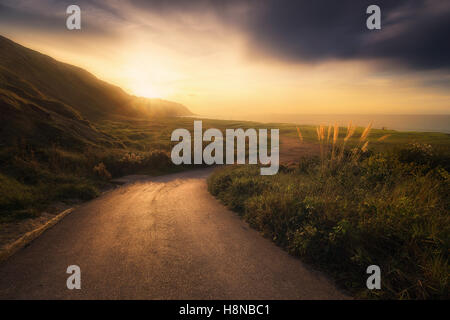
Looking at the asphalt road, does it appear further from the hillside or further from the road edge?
the hillside

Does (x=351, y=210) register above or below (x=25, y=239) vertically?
above

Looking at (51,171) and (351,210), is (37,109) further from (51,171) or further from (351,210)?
(351,210)

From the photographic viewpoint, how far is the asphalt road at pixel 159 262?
13.4 feet

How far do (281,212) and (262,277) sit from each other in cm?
247

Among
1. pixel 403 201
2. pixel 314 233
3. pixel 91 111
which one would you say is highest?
pixel 91 111

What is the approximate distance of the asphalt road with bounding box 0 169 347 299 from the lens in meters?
4.10

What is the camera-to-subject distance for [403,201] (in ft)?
17.0

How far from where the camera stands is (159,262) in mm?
5086

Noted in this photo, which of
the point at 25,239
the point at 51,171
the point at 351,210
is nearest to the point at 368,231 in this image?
the point at 351,210

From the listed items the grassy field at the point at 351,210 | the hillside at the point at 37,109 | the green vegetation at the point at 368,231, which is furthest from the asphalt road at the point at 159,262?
the hillside at the point at 37,109
